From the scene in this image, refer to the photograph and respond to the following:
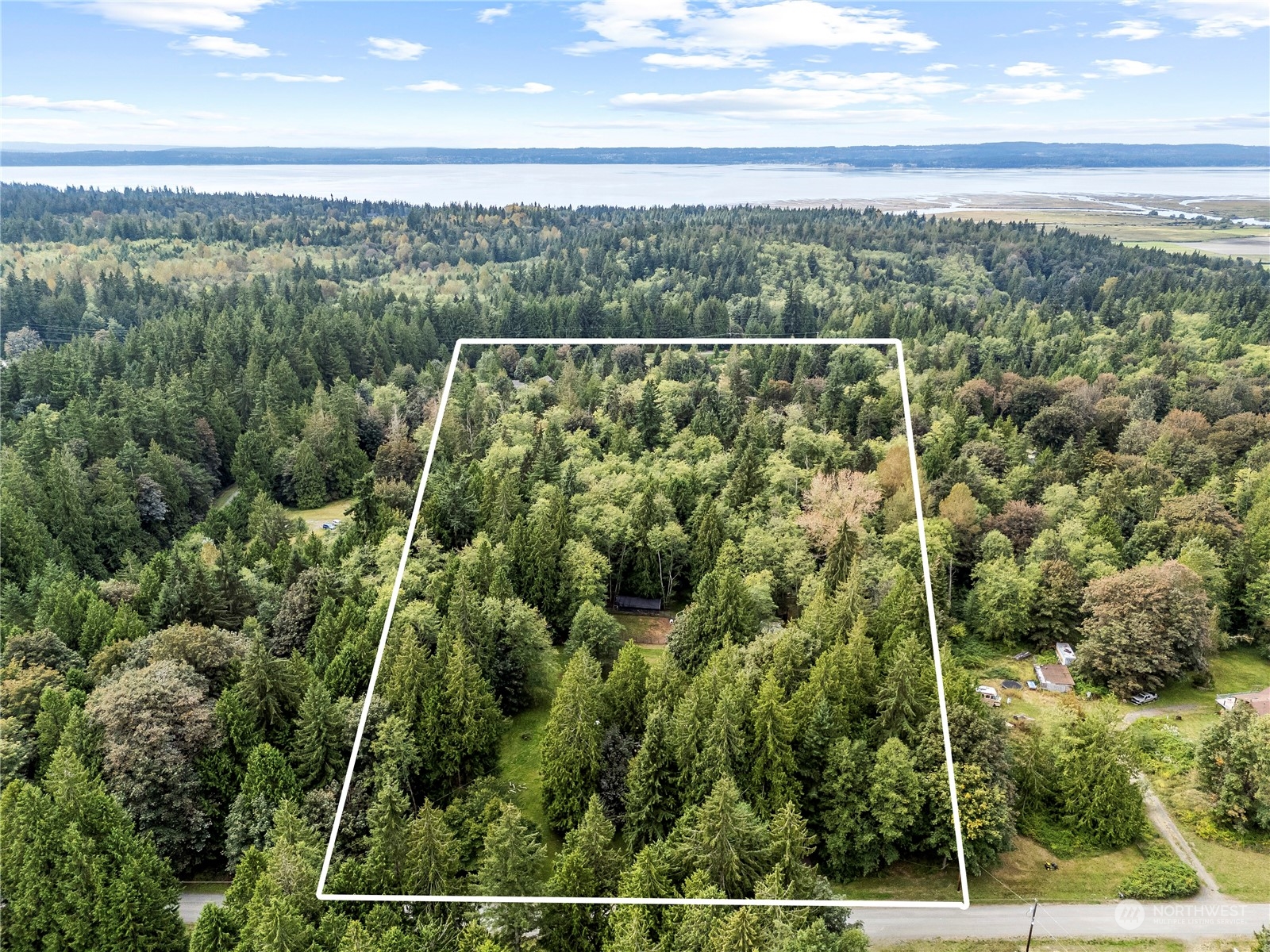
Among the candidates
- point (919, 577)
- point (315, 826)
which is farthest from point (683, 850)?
point (315, 826)

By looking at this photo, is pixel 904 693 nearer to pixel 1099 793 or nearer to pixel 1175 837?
pixel 1099 793

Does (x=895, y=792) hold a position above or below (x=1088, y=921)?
above

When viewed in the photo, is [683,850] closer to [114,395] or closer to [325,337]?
[114,395]

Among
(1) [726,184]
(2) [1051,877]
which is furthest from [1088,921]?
(1) [726,184]

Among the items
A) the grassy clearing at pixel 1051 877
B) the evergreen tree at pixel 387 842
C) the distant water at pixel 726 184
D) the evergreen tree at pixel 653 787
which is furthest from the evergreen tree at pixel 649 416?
the distant water at pixel 726 184

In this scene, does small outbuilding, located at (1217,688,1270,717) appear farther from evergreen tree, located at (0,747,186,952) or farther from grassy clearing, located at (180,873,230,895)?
evergreen tree, located at (0,747,186,952)

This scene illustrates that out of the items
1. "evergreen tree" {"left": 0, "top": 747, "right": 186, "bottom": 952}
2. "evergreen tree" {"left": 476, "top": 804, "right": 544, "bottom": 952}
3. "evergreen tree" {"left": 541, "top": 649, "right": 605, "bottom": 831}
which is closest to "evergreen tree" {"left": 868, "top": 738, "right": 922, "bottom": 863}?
"evergreen tree" {"left": 541, "top": 649, "right": 605, "bottom": 831}
